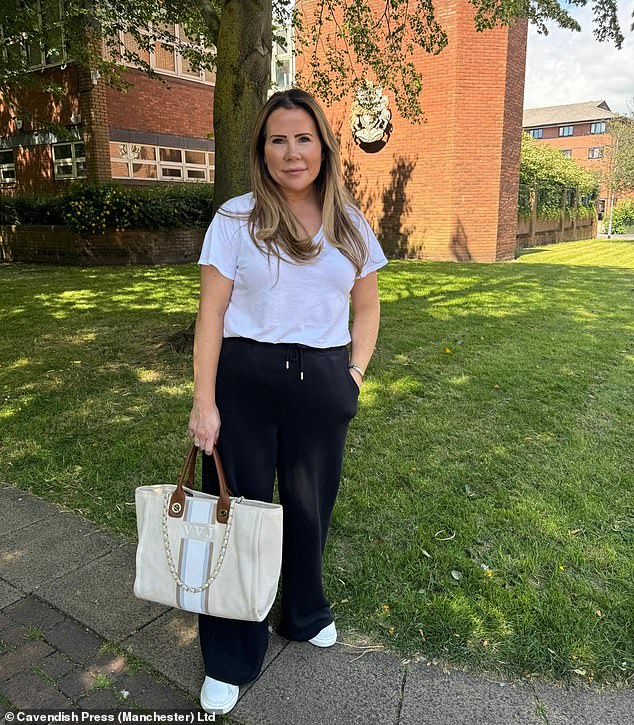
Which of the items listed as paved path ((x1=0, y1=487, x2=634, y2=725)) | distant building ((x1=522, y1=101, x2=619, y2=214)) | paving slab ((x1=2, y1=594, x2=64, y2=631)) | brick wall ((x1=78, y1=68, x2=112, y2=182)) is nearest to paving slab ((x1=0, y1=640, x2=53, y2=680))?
paved path ((x1=0, y1=487, x2=634, y2=725))

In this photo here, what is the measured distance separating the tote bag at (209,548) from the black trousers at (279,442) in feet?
0.55

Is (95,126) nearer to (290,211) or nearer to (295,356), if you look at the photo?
(290,211)

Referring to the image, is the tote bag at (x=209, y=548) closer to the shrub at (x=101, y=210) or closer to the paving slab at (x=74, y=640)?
the paving slab at (x=74, y=640)

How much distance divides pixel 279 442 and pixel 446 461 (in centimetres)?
225

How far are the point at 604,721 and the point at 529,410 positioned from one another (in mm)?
3175

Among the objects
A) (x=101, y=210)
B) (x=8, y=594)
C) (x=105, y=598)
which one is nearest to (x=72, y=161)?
(x=101, y=210)

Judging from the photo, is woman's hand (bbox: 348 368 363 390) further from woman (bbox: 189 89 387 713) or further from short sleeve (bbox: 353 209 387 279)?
short sleeve (bbox: 353 209 387 279)

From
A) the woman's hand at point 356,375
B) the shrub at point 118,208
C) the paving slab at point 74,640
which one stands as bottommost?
the paving slab at point 74,640

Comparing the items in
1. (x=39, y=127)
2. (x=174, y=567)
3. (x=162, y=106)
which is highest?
(x=162, y=106)

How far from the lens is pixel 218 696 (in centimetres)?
204

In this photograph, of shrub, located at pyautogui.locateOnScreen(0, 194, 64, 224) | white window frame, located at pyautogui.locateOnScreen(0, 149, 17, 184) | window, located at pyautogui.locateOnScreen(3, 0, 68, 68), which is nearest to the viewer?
window, located at pyautogui.locateOnScreen(3, 0, 68, 68)

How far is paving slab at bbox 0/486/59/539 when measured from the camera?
10.6 feet

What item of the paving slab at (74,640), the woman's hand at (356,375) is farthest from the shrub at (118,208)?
the woman's hand at (356,375)

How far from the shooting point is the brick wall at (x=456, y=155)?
14.4 meters
